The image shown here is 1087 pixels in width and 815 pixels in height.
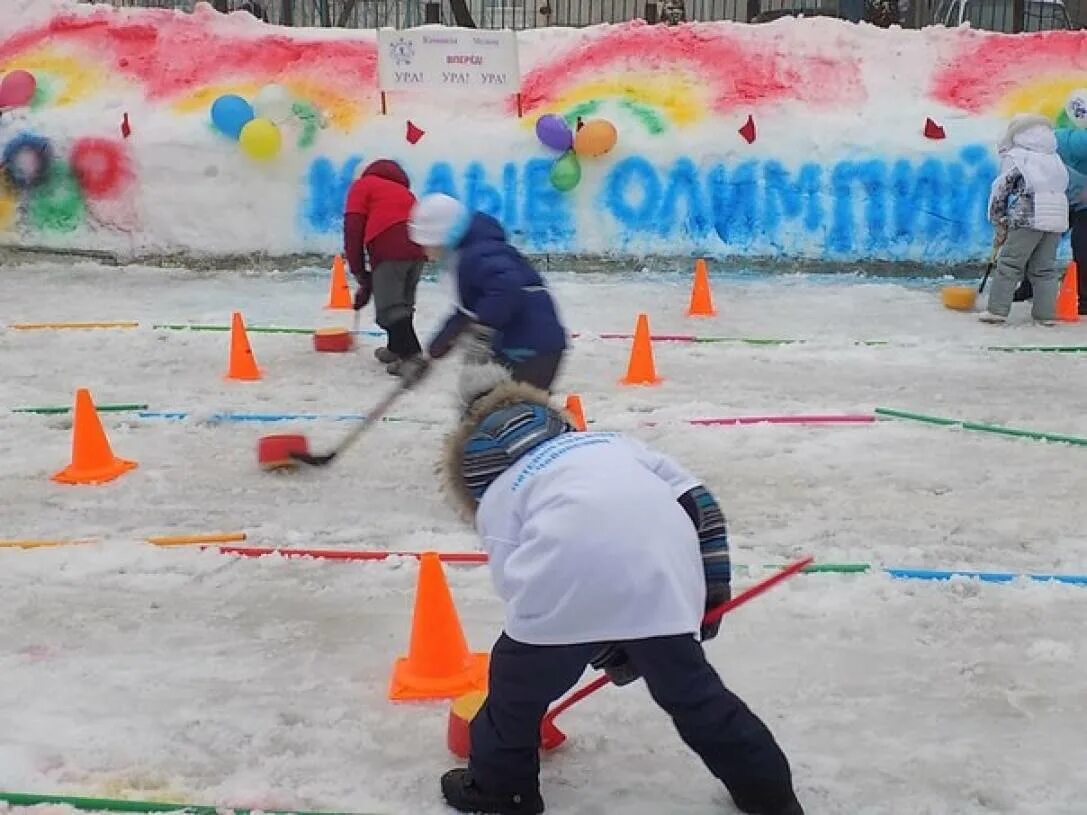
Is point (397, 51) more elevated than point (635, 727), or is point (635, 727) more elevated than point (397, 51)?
point (397, 51)

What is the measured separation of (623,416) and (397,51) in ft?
21.5

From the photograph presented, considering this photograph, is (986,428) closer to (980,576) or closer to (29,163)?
(980,576)

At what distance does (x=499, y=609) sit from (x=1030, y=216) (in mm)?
6233

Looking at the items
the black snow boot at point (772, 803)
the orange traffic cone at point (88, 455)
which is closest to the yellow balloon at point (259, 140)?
the orange traffic cone at point (88, 455)

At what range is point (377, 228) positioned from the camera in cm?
728

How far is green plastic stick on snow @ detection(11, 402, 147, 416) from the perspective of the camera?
6.32 m

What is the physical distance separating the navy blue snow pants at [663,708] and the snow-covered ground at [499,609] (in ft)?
0.67

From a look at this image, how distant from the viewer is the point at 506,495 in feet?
8.43

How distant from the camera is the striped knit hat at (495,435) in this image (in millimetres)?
2604

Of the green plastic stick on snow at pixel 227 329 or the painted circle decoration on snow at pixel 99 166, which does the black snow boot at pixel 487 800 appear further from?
the painted circle decoration on snow at pixel 99 166

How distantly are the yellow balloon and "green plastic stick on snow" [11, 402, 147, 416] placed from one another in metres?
4.98

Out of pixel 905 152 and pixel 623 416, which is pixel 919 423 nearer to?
pixel 623 416

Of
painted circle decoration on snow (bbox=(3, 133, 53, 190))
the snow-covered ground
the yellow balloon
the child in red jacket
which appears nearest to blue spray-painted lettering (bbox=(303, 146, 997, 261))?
the yellow balloon

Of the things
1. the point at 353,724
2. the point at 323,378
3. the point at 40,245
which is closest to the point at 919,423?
the point at 323,378
